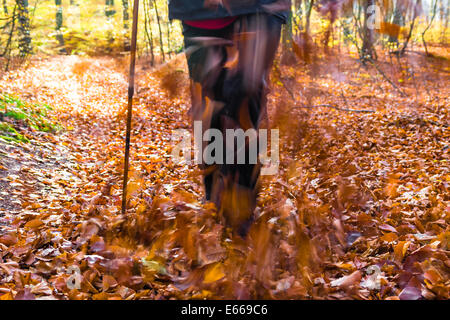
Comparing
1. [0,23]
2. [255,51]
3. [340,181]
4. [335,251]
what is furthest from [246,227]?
[0,23]

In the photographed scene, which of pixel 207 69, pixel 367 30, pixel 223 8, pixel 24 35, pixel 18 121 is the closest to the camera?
pixel 223 8

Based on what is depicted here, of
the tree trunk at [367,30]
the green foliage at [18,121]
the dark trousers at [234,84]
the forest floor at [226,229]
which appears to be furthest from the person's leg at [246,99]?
the tree trunk at [367,30]

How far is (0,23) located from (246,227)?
12153 mm

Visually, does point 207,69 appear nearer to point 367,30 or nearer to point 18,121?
point 18,121

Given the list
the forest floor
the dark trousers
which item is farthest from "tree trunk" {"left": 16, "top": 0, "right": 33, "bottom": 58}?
the dark trousers

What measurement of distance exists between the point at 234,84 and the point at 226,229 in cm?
75

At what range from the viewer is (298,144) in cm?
420

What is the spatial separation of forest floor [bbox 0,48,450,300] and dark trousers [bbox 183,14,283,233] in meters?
0.14

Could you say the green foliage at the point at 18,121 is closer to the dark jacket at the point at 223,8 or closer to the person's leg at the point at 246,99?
the dark jacket at the point at 223,8

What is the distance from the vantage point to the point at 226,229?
1.83m

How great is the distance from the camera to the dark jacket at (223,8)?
1599 millimetres

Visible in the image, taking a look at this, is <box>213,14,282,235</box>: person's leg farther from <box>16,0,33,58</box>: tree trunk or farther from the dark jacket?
<box>16,0,33,58</box>: tree trunk

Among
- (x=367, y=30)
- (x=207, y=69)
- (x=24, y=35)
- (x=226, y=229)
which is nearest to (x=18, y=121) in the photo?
(x=207, y=69)
